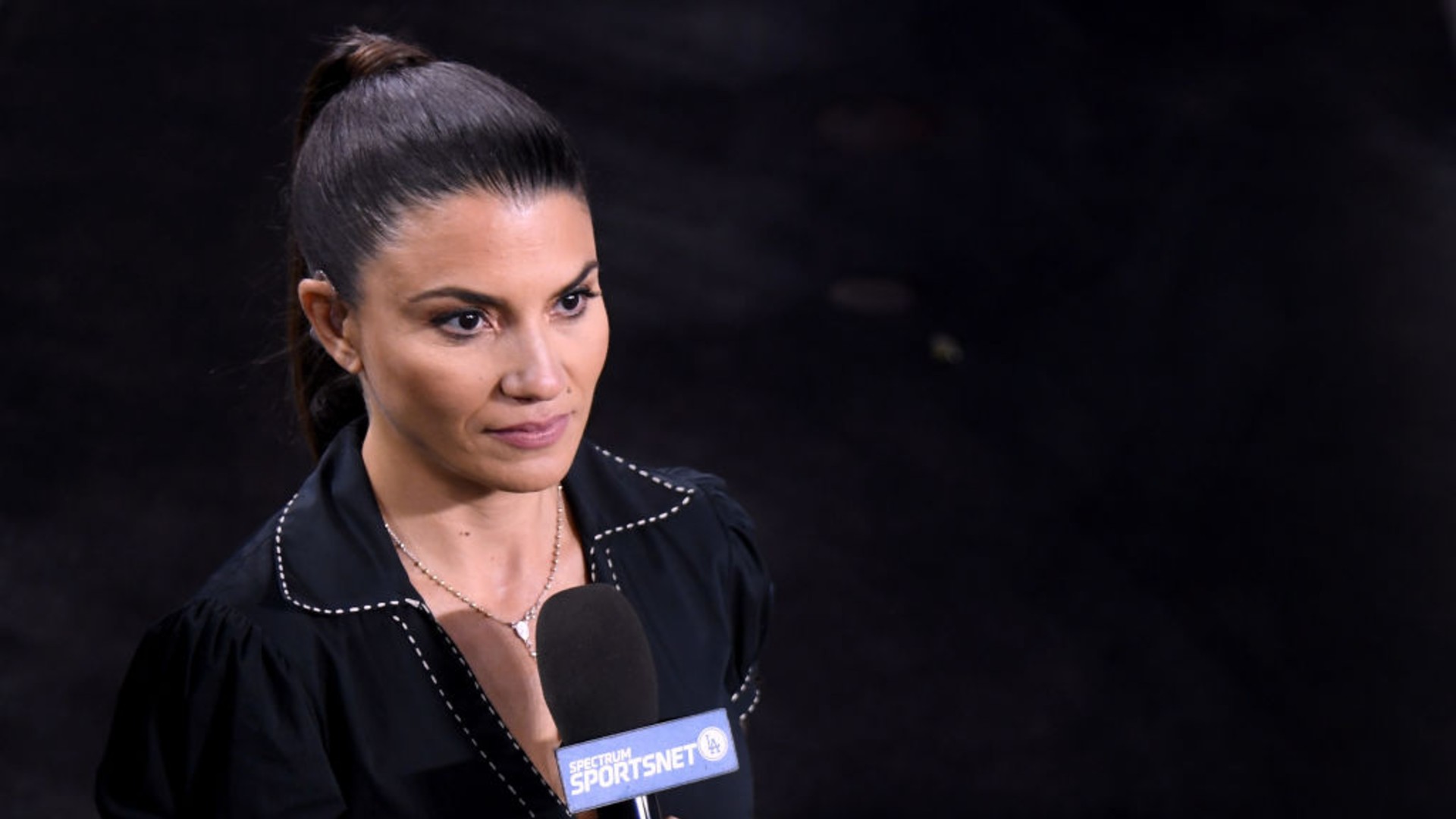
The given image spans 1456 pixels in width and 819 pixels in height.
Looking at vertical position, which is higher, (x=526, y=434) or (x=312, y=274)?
(x=312, y=274)

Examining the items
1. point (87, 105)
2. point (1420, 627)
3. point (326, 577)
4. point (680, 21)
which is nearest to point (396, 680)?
point (326, 577)

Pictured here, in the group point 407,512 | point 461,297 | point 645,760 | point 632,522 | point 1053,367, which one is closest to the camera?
point 645,760

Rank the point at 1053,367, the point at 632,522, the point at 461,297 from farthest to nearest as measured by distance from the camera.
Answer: the point at 1053,367, the point at 632,522, the point at 461,297

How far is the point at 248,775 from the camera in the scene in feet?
4.17

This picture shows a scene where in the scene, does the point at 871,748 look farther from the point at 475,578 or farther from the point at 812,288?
the point at 475,578

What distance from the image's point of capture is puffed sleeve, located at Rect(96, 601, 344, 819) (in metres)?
1.28

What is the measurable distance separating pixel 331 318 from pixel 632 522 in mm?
333

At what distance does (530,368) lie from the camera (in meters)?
1.28

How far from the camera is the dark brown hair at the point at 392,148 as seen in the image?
1.29 metres

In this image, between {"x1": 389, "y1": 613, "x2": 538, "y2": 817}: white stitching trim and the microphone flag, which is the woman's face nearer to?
{"x1": 389, "y1": 613, "x2": 538, "y2": 817}: white stitching trim

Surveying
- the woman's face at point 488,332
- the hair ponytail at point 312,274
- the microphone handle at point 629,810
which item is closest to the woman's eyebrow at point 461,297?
the woman's face at point 488,332

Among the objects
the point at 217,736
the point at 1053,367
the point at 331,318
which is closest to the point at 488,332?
the point at 331,318

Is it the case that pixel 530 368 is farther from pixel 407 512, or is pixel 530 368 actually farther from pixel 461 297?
pixel 407 512

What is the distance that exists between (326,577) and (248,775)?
160 millimetres
